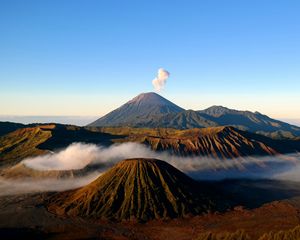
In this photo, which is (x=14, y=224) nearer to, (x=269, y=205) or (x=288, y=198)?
(x=269, y=205)

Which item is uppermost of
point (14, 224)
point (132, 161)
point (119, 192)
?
point (132, 161)

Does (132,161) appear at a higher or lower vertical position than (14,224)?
higher

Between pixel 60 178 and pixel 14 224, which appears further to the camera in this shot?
pixel 60 178

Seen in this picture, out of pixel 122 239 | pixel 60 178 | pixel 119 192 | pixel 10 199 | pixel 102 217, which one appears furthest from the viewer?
pixel 60 178

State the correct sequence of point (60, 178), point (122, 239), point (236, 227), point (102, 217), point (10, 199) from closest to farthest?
point (122, 239) < point (236, 227) < point (102, 217) < point (10, 199) < point (60, 178)

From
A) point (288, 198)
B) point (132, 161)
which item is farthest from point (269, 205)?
point (132, 161)

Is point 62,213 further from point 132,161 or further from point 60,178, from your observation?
point 60,178

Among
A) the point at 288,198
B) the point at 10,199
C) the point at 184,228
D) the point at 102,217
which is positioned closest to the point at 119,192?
the point at 102,217
